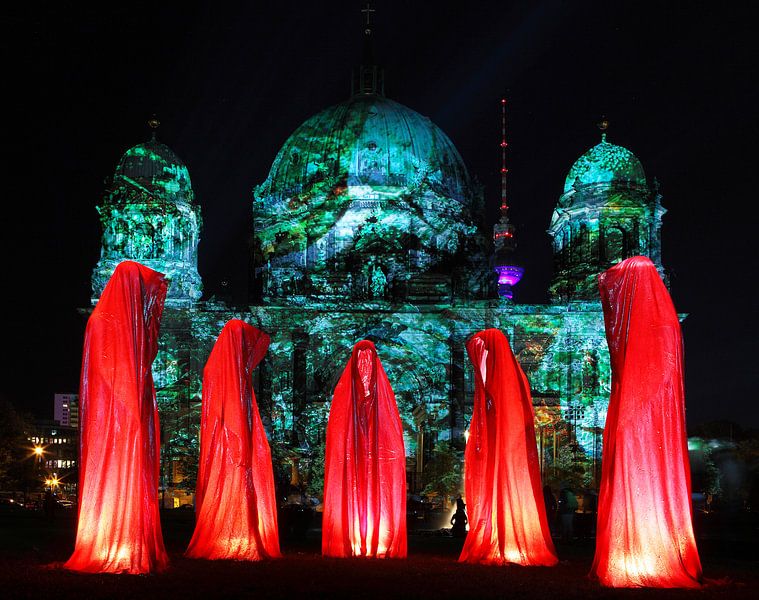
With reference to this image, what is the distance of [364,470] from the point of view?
23547mm

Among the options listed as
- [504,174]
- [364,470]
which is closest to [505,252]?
[504,174]

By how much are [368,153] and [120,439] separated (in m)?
43.2

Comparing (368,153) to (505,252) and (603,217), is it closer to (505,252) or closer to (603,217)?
(603,217)

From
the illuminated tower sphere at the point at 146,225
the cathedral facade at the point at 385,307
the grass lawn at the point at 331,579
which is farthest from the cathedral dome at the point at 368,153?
the grass lawn at the point at 331,579

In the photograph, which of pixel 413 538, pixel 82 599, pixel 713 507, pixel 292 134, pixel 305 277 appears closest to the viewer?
pixel 82 599

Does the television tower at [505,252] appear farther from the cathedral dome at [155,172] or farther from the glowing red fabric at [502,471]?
the glowing red fabric at [502,471]

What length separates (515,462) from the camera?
2225 centimetres

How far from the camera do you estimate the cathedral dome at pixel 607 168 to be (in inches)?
2138

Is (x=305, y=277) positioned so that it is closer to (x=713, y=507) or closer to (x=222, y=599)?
(x=713, y=507)

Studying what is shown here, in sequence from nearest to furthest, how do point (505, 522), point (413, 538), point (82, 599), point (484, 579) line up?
1. point (82, 599)
2. point (484, 579)
3. point (505, 522)
4. point (413, 538)

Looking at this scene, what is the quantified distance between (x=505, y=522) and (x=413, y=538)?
8.15m

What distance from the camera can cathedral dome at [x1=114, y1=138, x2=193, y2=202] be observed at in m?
53.6

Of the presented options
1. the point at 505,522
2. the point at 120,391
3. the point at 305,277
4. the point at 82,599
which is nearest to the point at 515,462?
the point at 505,522

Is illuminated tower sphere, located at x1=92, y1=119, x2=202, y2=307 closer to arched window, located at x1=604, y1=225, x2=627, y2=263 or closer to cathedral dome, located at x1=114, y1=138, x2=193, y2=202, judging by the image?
cathedral dome, located at x1=114, y1=138, x2=193, y2=202
